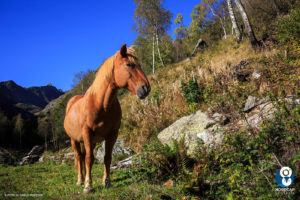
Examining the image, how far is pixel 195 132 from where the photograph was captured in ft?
14.0

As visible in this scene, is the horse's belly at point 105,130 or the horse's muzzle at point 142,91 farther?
the horse's belly at point 105,130

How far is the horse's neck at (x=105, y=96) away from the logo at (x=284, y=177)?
2282mm

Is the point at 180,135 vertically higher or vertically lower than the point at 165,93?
lower

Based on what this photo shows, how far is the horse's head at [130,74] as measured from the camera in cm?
245

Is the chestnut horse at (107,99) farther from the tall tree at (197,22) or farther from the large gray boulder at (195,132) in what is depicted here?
the tall tree at (197,22)

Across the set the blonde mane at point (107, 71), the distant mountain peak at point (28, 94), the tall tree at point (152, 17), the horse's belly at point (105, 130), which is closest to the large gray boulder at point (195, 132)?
the horse's belly at point (105, 130)

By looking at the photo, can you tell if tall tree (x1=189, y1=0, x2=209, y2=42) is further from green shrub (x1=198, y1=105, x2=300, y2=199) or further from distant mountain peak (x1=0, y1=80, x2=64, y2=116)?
distant mountain peak (x1=0, y1=80, x2=64, y2=116)

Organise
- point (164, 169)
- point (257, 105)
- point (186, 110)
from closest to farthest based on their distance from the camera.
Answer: point (164, 169) → point (257, 105) → point (186, 110)

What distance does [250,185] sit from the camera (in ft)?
6.32

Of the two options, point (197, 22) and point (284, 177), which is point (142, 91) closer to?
point (284, 177)

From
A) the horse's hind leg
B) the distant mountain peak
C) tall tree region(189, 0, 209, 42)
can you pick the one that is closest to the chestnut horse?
the horse's hind leg

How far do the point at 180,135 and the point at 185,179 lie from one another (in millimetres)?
2029

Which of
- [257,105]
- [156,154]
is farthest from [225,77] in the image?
[156,154]

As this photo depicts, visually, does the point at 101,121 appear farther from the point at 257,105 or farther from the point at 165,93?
the point at 165,93
